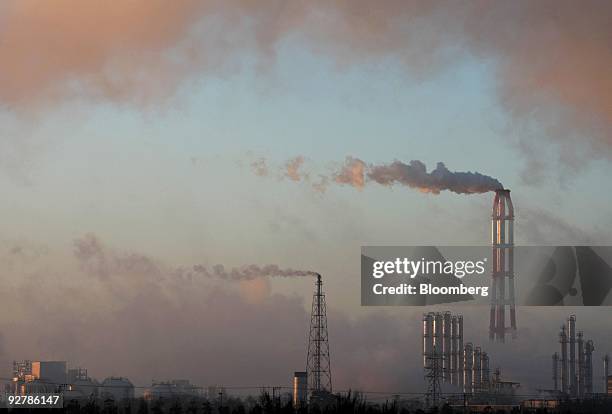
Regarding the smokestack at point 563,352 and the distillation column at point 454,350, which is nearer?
the distillation column at point 454,350

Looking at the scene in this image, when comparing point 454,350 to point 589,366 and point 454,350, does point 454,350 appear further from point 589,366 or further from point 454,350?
point 589,366

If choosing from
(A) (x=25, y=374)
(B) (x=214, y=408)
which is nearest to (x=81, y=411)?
(B) (x=214, y=408)

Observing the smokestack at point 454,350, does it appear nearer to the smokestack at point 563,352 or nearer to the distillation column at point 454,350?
the distillation column at point 454,350

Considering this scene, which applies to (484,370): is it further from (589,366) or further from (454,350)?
(589,366)

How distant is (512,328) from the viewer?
11162 cm

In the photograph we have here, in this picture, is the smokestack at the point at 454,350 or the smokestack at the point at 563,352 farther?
the smokestack at the point at 563,352

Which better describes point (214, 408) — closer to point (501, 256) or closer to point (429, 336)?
point (501, 256)

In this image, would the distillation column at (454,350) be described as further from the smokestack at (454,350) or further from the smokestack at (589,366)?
the smokestack at (589,366)

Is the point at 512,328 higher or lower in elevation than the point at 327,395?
higher

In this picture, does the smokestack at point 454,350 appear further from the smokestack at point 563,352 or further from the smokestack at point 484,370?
the smokestack at point 563,352

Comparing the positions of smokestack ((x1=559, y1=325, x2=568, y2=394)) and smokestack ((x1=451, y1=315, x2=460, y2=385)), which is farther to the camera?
smokestack ((x1=559, y1=325, x2=568, y2=394))

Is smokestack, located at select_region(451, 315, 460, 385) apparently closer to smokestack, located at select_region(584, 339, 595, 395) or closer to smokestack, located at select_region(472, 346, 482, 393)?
smokestack, located at select_region(472, 346, 482, 393)

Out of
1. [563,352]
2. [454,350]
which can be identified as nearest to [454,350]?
[454,350]

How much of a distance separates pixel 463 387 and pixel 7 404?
106859 millimetres
